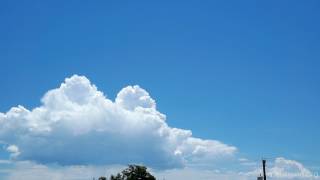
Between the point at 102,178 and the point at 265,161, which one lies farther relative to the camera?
the point at 102,178

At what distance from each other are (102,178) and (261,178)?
41.7 m

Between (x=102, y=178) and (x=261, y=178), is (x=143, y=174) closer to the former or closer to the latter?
(x=102, y=178)

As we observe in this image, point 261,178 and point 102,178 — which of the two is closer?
point 261,178

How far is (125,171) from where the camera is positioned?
109 meters

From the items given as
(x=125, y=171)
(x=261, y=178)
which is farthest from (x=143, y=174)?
(x=261, y=178)

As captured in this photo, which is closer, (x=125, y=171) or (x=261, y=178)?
(x=261, y=178)

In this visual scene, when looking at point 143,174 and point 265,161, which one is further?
point 143,174

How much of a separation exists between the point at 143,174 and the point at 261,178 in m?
35.1

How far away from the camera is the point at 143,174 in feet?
355

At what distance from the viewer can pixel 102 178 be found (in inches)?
4326

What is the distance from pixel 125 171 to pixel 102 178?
5.10 meters

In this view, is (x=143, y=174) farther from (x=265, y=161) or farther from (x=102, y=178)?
(x=265, y=161)

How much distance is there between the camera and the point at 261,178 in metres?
78.6

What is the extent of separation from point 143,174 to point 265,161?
124ft
